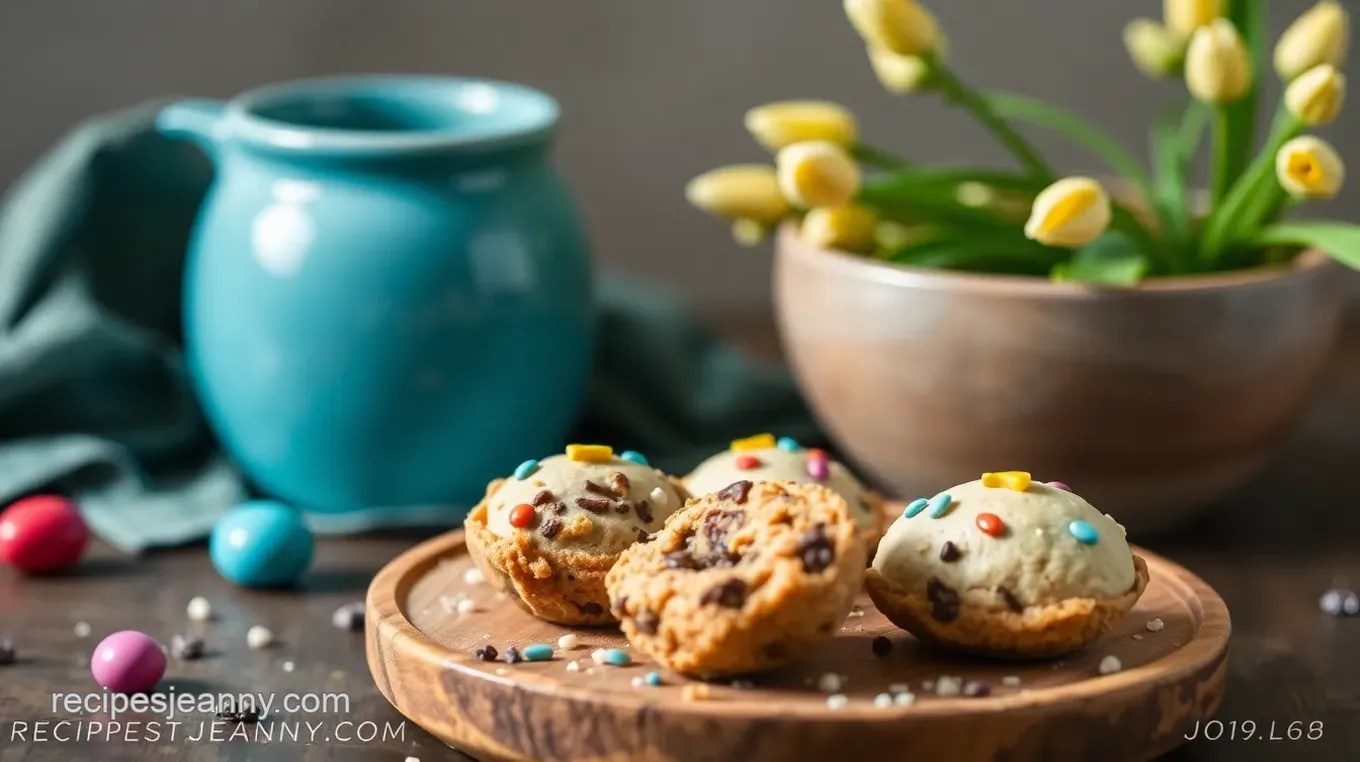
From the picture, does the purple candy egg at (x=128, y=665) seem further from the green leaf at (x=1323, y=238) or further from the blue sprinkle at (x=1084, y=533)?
the green leaf at (x=1323, y=238)

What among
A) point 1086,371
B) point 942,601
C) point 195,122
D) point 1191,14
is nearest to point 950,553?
point 942,601

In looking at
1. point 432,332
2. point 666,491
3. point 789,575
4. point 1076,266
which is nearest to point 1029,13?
point 1076,266

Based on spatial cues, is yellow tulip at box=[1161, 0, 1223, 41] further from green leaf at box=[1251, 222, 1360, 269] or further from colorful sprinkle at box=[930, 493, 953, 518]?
colorful sprinkle at box=[930, 493, 953, 518]

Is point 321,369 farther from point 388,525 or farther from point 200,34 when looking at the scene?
point 200,34

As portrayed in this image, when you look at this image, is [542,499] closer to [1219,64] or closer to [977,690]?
[977,690]

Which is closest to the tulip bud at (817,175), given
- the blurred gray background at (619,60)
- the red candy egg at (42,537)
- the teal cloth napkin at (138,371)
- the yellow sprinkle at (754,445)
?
the yellow sprinkle at (754,445)
